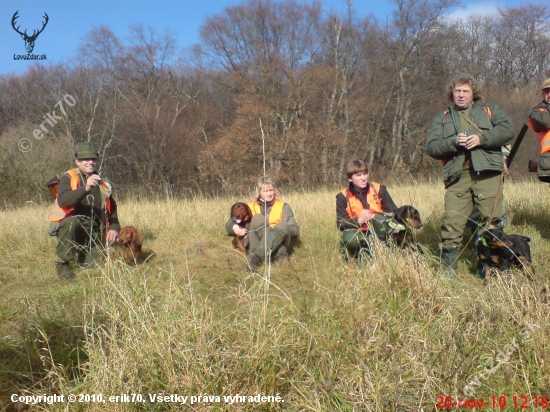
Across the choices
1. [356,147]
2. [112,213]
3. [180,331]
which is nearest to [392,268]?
[180,331]

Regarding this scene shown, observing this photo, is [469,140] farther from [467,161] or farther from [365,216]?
[365,216]

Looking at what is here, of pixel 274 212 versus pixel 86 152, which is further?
pixel 274 212

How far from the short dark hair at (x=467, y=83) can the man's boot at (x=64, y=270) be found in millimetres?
4359

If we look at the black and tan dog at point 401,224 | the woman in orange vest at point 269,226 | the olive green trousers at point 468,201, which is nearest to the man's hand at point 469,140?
the olive green trousers at point 468,201

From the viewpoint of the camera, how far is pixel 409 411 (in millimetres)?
1964

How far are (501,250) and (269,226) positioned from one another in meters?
2.39

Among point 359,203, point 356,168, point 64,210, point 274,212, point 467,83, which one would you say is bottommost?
point 274,212

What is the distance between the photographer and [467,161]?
4.07 m

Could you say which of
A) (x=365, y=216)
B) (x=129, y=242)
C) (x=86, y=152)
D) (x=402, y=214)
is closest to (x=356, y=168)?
(x=365, y=216)

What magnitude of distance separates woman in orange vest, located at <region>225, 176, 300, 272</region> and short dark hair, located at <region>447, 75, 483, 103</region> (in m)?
2.16

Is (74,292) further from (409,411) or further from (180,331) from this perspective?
(409,411)

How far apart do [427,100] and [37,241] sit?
23687 millimetres

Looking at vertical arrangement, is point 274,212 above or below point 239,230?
above

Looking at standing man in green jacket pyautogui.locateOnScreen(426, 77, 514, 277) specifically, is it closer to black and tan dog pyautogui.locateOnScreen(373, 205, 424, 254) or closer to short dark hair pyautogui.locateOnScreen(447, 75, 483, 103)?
short dark hair pyautogui.locateOnScreen(447, 75, 483, 103)
